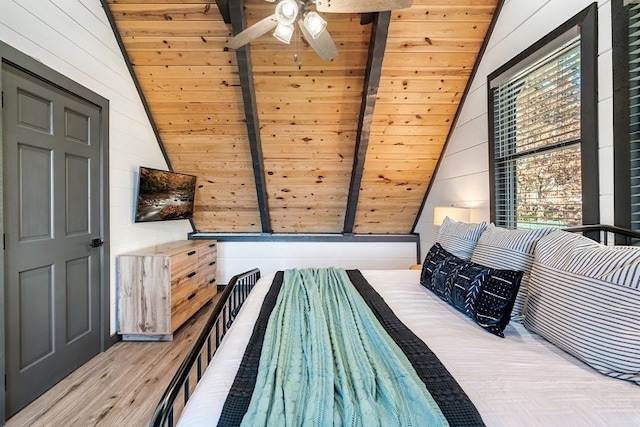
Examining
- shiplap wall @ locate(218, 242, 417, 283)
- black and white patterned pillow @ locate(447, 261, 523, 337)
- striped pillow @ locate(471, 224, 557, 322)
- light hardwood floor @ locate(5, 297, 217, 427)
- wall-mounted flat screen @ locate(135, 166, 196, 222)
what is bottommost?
light hardwood floor @ locate(5, 297, 217, 427)

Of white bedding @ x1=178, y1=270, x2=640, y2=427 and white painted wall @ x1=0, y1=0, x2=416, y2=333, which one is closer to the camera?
white bedding @ x1=178, y1=270, x2=640, y2=427

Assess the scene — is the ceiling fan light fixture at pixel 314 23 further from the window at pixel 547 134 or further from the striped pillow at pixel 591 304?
the striped pillow at pixel 591 304

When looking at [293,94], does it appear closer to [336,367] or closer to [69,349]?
[336,367]

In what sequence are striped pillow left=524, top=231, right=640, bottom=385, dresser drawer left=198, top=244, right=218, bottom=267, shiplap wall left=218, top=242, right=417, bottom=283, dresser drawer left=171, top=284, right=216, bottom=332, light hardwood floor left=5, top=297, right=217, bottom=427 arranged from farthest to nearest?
shiplap wall left=218, top=242, right=417, bottom=283
dresser drawer left=198, top=244, right=218, bottom=267
dresser drawer left=171, top=284, right=216, bottom=332
light hardwood floor left=5, top=297, right=217, bottom=427
striped pillow left=524, top=231, right=640, bottom=385

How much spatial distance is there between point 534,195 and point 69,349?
378 centimetres

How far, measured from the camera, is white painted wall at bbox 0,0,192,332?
1867 mm

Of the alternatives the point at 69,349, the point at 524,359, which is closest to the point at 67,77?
the point at 69,349

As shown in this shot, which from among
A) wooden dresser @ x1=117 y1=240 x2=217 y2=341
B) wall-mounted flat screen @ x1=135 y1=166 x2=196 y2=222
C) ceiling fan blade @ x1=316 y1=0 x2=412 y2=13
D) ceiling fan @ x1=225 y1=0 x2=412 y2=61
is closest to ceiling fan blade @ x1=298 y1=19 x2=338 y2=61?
ceiling fan @ x1=225 y1=0 x2=412 y2=61

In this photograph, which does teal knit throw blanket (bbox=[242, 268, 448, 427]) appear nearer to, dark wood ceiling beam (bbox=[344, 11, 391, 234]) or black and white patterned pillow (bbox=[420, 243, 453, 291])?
black and white patterned pillow (bbox=[420, 243, 453, 291])

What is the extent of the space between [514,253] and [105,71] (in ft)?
11.5

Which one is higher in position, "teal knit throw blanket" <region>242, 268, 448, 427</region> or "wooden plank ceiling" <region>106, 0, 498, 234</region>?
"wooden plank ceiling" <region>106, 0, 498, 234</region>

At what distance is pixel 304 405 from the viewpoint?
0.82m

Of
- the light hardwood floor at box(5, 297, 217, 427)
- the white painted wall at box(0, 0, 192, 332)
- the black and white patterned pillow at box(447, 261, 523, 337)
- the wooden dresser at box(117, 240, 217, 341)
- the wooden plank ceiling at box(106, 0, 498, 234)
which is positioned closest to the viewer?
the black and white patterned pillow at box(447, 261, 523, 337)

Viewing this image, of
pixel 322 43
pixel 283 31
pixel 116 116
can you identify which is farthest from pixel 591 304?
pixel 116 116
